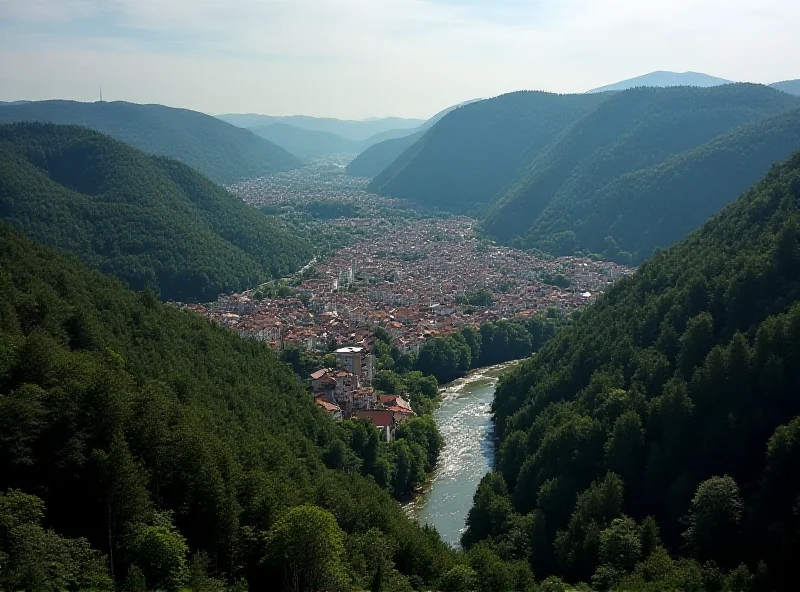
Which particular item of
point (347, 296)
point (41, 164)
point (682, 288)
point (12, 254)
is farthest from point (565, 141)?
point (12, 254)

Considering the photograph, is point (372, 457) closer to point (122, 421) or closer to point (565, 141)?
point (122, 421)

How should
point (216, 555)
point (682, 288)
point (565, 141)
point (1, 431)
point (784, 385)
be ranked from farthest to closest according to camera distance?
point (565, 141) → point (682, 288) → point (784, 385) → point (216, 555) → point (1, 431)

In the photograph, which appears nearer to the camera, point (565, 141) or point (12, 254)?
point (12, 254)

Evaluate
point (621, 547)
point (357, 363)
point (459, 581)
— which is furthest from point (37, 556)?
point (357, 363)

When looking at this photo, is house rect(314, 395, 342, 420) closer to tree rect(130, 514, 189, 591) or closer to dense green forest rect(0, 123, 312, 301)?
tree rect(130, 514, 189, 591)

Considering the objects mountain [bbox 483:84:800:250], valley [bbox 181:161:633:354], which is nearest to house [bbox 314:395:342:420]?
valley [bbox 181:161:633:354]
